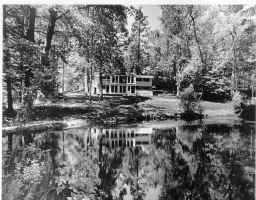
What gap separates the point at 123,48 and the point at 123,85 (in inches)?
16.9

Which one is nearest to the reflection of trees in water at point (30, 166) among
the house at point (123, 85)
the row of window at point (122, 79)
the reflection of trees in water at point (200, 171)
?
the house at point (123, 85)

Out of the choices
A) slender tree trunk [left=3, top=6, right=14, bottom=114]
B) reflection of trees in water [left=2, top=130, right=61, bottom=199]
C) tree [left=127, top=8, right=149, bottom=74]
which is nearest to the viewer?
reflection of trees in water [left=2, top=130, right=61, bottom=199]

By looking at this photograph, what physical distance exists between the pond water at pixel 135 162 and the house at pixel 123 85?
1.29 ft

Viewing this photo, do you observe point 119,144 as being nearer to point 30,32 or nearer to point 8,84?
point 8,84

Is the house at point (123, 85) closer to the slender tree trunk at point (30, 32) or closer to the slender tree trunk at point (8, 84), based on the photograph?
the slender tree trunk at point (30, 32)

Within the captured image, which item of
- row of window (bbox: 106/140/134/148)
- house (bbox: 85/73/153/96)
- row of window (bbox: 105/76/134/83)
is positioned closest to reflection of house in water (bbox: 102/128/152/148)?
row of window (bbox: 106/140/134/148)

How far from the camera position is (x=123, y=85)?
10.6 feet

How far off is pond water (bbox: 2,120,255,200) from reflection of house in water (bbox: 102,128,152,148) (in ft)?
0.04

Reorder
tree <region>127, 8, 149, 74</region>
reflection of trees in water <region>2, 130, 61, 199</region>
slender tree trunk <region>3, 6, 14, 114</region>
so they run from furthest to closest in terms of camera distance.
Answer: tree <region>127, 8, 149, 74</region>
slender tree trunk <region>3, 6, 14, 114</region>
reflection of trees in water <region>2, 130, 61, 199</region>

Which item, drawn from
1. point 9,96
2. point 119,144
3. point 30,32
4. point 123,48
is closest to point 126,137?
point 119,144

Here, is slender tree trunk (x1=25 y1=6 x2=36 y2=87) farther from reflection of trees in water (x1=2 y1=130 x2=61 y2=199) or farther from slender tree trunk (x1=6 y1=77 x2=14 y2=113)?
reflection of trees in water (x1=2 y1=130 x2=61 y2=199)

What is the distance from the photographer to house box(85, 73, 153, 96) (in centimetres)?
321

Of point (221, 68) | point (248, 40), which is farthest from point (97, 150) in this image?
point (248, 40)

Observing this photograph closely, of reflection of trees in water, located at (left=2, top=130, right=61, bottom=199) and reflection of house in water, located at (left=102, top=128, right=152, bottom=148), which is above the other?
reflection of house in water, located at (left=102, top=128, right=152, bottom=148)
